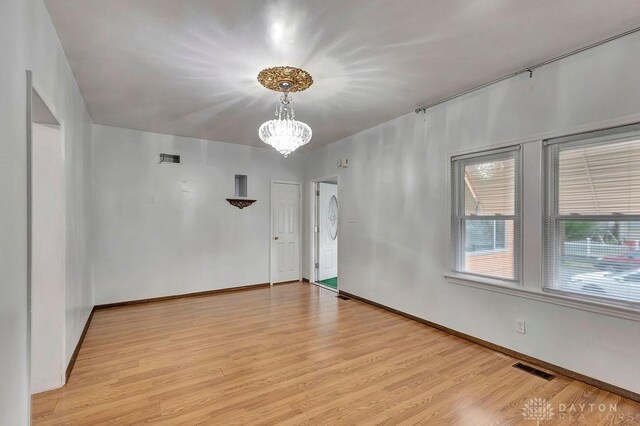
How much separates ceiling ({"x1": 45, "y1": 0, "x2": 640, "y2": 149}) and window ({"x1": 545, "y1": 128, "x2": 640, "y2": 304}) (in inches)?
33.0

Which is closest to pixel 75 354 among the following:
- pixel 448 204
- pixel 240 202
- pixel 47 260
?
pixel 47 260

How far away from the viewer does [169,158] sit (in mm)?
5043

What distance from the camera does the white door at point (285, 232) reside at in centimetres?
607

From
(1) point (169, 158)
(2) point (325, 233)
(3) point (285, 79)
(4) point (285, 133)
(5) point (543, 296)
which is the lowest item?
(5) point (543, 296)

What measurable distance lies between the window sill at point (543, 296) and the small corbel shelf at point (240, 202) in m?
3.62

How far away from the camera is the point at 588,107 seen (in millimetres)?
2467

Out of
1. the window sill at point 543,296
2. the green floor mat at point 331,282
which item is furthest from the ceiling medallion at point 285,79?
the green floor mat at point 331,282

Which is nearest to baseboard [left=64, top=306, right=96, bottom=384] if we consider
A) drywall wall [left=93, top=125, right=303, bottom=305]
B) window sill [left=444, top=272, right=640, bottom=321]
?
drywall wall [left=93, top=125, right=303, bottom=305]

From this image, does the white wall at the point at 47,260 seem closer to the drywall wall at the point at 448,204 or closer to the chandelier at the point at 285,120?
the chandelier at the point at 285,120

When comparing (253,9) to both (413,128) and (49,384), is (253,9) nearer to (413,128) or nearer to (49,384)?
(413,128)

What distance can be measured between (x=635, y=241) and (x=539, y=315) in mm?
923

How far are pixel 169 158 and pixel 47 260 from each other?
3.01 metres

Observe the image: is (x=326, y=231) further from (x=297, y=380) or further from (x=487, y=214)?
(x=297, y=380)

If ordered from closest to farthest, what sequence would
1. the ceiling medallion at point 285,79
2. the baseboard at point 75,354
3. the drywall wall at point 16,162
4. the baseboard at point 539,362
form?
1. the drywall wall at point 16,162
2. the baseboard at point 539,362
3. the baseboard at point 75,354
4. the ceiling medallion at point 285,79
